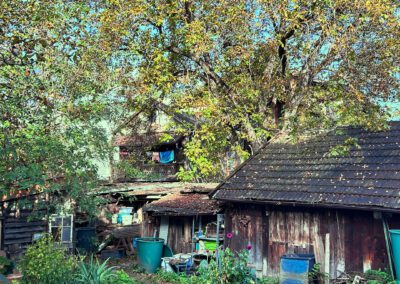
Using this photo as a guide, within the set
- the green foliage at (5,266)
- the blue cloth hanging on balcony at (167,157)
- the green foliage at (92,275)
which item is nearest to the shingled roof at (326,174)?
the green foliage at (92,275)

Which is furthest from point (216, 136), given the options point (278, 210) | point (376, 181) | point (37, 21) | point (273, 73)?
point (37, 21)

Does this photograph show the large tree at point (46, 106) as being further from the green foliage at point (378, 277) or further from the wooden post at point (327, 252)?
the green foliage at point (378, 277)

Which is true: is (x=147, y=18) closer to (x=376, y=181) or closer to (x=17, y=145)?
(x=17, y=145)

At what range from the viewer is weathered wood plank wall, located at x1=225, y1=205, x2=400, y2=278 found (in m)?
10.3

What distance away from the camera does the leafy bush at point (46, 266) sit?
8.67 meters

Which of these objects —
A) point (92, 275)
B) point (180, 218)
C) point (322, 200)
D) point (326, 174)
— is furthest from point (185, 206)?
point (92, 275)

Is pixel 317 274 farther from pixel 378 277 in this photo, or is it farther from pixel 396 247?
pixel 396 247

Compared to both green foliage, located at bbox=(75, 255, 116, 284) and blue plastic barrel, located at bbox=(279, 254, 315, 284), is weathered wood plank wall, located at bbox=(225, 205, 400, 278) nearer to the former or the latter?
blue plastic barrel, located at bbox=(279, 254, 315, 284)

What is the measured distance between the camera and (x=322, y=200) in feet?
35.5

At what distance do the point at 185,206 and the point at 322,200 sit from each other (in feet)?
22.4

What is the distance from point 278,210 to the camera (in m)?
12.1

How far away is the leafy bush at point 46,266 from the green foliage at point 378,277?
6.80m

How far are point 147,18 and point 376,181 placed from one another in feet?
33.2

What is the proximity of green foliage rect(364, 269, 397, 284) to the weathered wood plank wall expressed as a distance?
8.9 inches
